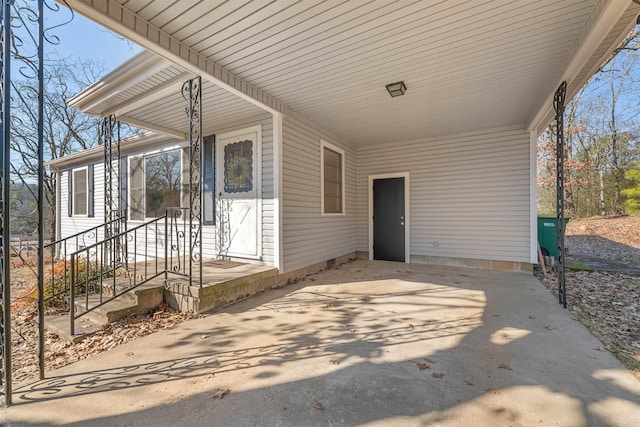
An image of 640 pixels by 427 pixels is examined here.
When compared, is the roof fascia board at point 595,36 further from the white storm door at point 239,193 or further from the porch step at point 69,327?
the porch step at point 69,327

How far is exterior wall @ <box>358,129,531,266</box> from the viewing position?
561 centimetres

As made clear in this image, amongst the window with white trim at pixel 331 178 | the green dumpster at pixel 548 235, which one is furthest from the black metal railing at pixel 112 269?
the green dumpster at pixel 548 235

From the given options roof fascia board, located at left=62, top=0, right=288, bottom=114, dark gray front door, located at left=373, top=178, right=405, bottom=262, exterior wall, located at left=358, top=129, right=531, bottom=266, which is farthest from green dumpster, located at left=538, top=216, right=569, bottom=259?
roof fascia board, located at left=62, top=0, right=288, bottom=114

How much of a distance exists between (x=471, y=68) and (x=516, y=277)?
376cm

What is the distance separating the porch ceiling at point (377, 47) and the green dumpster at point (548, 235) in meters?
2.46

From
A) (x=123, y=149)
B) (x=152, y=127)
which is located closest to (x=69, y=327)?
(x=152, y=127)

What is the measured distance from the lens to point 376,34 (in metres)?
2.88

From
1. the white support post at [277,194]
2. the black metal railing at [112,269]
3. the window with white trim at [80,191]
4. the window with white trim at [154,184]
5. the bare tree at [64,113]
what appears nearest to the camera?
the black metal railing at [112,269]

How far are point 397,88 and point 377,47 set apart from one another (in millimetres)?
1023

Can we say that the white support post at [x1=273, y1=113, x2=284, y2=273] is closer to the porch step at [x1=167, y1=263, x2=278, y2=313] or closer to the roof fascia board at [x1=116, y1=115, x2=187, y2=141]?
the porch step at [x1=167, y1=263, x2=278, y2=313]

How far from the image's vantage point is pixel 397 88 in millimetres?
4012

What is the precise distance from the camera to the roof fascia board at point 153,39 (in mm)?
2376

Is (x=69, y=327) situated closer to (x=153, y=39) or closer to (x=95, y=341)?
(x=95, y=341)

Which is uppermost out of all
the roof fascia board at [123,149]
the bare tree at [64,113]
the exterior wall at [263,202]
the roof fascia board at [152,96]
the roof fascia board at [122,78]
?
the bare tree at [64,113]
